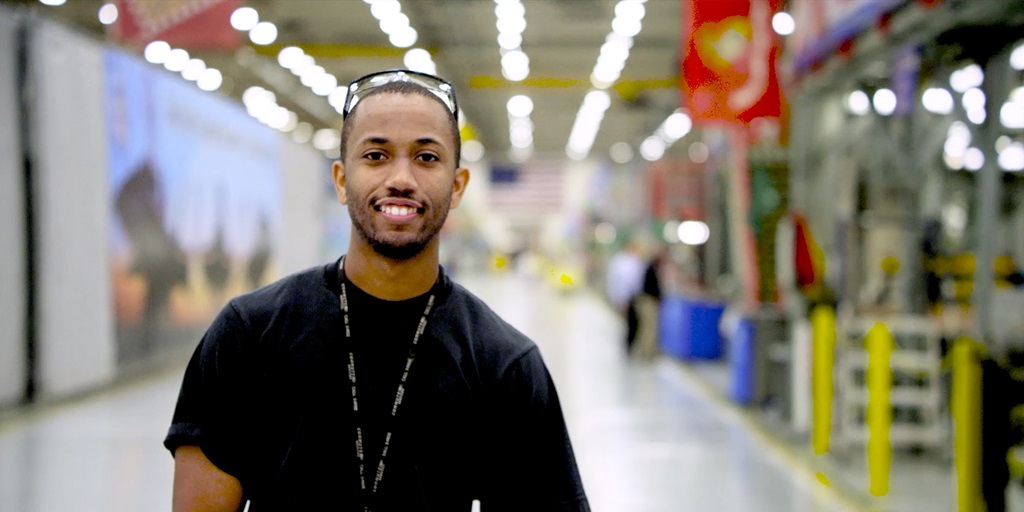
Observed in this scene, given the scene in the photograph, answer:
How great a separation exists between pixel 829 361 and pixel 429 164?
6.93 metres

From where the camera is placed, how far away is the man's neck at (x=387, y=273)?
1590mm

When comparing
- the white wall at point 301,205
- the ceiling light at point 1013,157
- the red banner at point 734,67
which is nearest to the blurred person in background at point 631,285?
the ceiling light at point 1013,157

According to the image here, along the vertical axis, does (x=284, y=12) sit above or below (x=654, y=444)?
above

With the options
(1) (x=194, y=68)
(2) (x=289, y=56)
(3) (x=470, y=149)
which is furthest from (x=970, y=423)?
(3) (x=470, y=149)

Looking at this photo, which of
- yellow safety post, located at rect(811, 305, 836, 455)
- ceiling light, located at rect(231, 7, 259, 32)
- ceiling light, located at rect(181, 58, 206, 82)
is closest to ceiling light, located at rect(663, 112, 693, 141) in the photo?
ceiling light, located at rect(181, 58, 206, 82)

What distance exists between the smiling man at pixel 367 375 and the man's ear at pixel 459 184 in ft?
0.32

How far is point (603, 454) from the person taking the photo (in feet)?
26.3

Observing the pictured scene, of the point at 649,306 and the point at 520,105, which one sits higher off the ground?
the point at 520,105

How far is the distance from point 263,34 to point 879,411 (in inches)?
320

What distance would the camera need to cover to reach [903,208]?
31.9 feet

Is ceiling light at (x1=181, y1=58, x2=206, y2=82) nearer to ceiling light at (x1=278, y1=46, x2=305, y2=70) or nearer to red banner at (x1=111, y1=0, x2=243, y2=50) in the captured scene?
ceiling light at (x1=278, y1=46, x2=305, y2=70)

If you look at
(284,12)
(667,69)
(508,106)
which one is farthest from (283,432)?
(508,106)

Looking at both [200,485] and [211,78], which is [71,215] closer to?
[200,485]

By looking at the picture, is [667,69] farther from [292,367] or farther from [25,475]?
[292,367]
